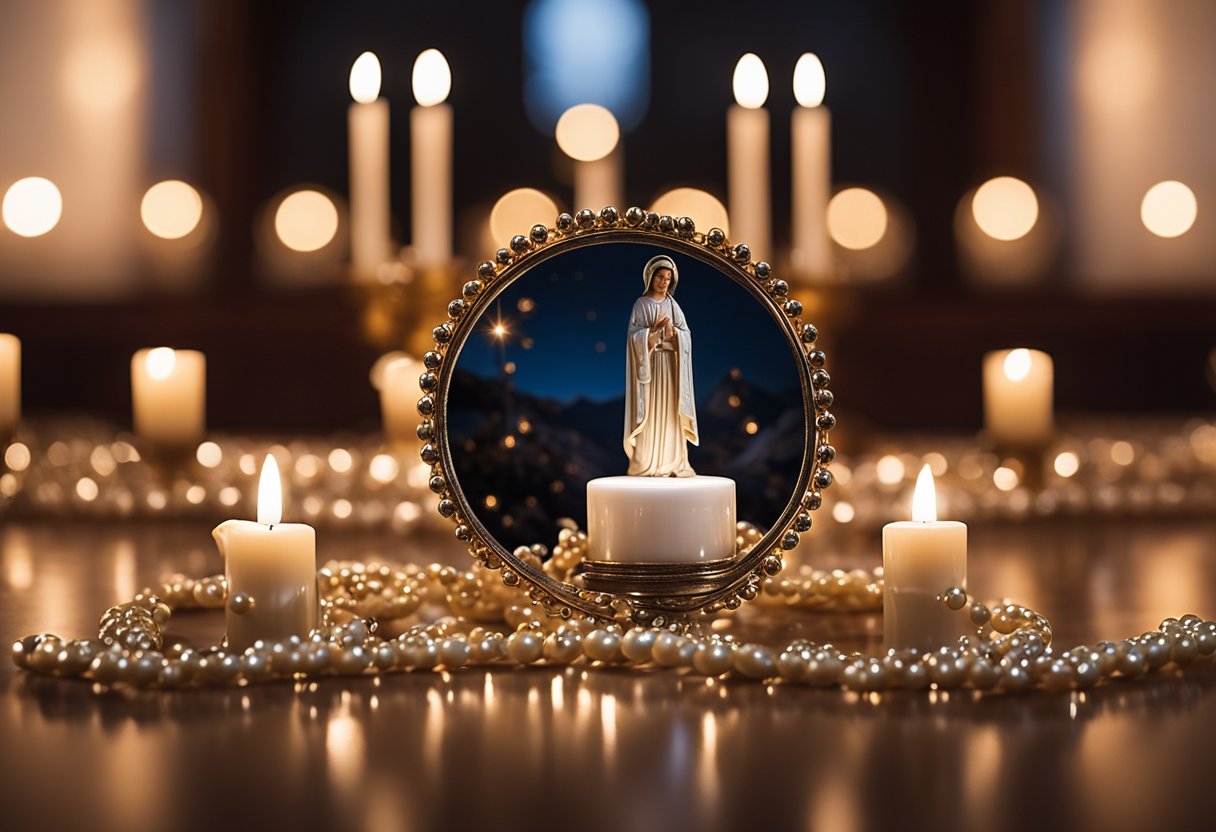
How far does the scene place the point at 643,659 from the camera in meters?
0.86

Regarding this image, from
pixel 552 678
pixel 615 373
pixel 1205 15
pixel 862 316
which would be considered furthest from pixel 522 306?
pixel 1205 15

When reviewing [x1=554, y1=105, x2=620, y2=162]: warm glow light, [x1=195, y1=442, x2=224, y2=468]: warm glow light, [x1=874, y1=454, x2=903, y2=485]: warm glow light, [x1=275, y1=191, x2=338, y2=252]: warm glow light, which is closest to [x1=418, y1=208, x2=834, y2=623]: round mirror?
[x1=874, y1=454, x2=903, y2=485]: warm glow light

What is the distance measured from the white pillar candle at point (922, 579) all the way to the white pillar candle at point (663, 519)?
10 centimetres

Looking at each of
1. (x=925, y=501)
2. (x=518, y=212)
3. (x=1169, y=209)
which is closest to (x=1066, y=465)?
(x=925, y=501)

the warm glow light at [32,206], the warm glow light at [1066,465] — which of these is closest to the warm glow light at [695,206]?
the warm glow light at [32,206]

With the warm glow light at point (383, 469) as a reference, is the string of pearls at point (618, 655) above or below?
below

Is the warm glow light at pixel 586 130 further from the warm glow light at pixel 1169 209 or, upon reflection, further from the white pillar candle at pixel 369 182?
the white pillar candle at pixel 369 182

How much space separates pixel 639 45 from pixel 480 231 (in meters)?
0.80

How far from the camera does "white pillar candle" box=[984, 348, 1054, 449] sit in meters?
1.60

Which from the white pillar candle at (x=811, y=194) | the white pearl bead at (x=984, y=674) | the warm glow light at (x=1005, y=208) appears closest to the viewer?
the white pearl bead at (x=984, y=674)

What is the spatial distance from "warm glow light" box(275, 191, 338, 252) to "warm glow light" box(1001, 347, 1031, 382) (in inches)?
113

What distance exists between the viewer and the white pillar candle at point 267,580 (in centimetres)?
87

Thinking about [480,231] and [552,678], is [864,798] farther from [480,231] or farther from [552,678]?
[480,231]

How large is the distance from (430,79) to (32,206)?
2.27 metres
